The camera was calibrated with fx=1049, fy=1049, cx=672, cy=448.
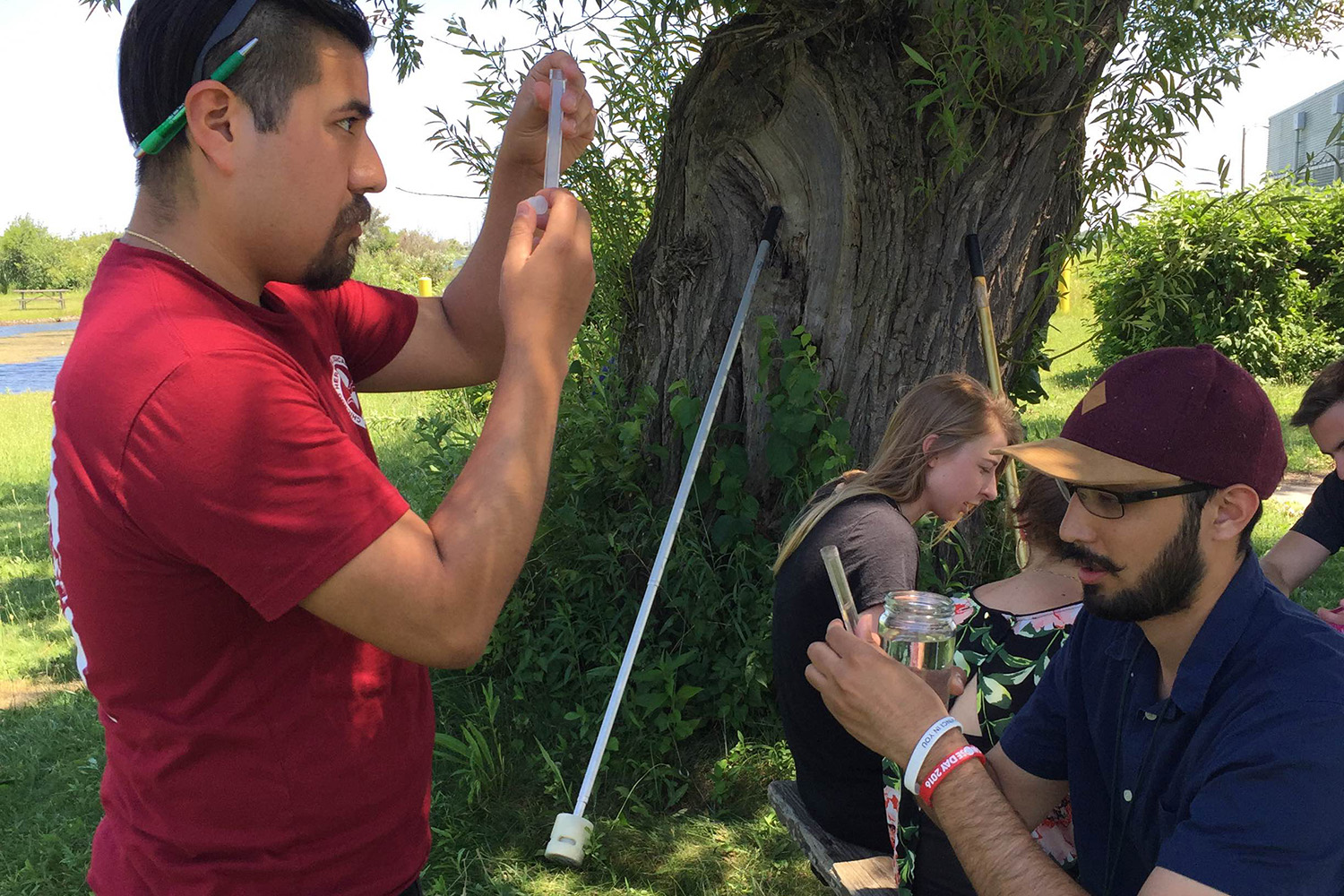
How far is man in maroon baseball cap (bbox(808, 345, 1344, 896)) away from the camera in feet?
4.75

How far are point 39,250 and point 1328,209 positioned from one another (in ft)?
242

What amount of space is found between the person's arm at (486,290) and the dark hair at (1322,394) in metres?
2.89

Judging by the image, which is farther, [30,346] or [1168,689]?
[30,346]

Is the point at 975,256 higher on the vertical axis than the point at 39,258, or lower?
lower

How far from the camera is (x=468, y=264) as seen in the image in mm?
2006

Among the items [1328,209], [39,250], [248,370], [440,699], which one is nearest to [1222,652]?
[248,370]

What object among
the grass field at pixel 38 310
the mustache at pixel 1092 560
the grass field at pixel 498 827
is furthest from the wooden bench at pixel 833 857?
the grass field at pixel 38 310

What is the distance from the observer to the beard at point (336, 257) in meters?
1.39

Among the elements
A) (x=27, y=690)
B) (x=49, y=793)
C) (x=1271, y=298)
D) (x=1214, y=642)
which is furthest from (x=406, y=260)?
(x=1214, y=642)

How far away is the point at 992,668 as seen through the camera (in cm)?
265

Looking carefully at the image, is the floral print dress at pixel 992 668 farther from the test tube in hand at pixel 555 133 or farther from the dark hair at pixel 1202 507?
the test tube in hand at pixel 555 133

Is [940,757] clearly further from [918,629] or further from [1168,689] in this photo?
[1168,689]

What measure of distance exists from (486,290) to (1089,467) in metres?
1.12

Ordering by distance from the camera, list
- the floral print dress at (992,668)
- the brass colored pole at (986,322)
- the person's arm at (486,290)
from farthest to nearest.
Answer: the brass colored pole at (986,322) → the floral print dress at (992,668) → the person's arm at (486,290)
